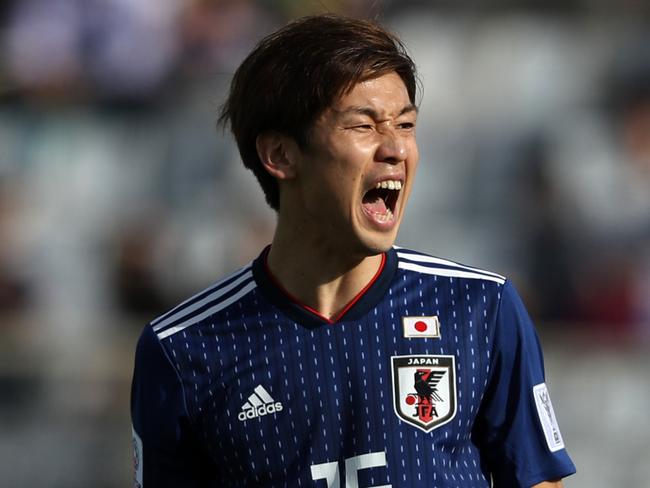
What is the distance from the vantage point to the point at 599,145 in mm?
8281

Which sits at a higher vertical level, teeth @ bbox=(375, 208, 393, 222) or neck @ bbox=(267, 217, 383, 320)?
teeth @ bbox=(375, 208, 393, 222)

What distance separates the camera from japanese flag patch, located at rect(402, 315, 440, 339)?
3006mm

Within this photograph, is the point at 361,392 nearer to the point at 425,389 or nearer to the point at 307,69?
the point at 425,389

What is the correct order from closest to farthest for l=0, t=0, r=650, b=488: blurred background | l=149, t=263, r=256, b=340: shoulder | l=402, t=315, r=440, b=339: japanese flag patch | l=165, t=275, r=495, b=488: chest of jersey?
l=165, t=275, r=495, b=488: chest of jersey → l=402, t=315, r=440, b=339: japanese flag patch → l=149, t=263, r=256, b=340: shoulder → l=0, t=0, r=650, b=488: blurred background

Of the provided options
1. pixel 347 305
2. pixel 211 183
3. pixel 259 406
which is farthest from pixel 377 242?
pixel 211 183

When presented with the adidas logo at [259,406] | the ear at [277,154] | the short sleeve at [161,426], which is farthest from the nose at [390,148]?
→ the short sleeve at [161,426]

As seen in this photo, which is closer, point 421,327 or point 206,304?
point 421,327

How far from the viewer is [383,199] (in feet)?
10.2

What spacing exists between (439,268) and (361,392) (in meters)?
0.39

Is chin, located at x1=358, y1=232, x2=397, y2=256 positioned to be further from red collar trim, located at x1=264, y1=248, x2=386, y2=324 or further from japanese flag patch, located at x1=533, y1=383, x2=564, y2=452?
japanese flag patch, located at x1=533, y1=383, x2=564, y2=452

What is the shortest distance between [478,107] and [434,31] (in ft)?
2.21

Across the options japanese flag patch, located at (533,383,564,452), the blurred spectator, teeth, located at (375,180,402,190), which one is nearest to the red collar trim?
teeth, located at (375,180,402,190)

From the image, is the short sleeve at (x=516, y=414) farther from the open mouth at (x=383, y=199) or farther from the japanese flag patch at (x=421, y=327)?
the open mouth at (x=383, y=199)

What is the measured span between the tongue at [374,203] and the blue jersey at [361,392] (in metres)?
0.16
